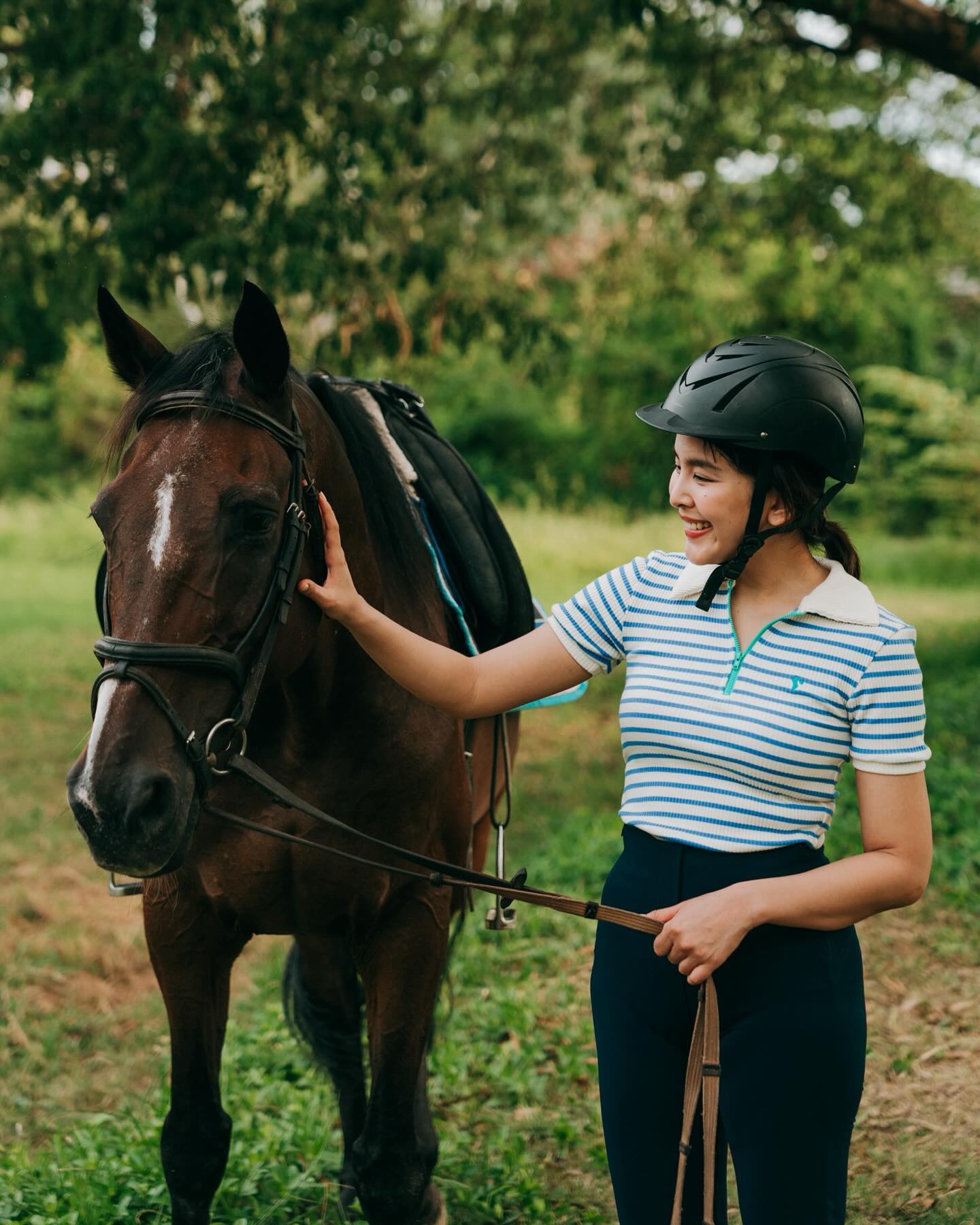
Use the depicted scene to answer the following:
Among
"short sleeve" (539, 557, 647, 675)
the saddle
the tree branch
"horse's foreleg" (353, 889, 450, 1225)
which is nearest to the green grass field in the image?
"horse's foreleg" (353, 889, 450, 1225)

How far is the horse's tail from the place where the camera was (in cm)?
336

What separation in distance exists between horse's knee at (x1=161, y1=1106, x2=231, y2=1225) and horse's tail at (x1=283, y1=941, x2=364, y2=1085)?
25.6 inches

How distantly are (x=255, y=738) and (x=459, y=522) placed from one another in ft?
3.24

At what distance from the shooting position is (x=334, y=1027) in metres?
3.36

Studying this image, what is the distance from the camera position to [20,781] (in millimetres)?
7723

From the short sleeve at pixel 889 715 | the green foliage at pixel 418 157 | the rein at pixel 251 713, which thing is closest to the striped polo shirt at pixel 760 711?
the short sleeve at pixel 889 715

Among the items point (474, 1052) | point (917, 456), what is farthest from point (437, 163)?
point (917, 456)

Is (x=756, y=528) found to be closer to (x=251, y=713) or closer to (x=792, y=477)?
(x=792, y=477)

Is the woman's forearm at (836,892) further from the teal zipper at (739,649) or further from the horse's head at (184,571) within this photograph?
the horse's head at (184,571)

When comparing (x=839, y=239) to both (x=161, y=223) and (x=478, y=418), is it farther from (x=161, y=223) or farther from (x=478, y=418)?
(x=478, y=418)

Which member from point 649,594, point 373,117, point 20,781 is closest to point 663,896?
point 649,594

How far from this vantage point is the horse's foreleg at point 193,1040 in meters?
2.55

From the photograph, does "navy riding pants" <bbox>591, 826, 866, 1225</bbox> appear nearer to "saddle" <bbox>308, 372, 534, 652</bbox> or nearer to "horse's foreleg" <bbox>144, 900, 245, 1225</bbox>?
"horse's foreleg" <bbox>144, 900, 245, 1225</bbox>

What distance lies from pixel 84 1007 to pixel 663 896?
11.5 feet
